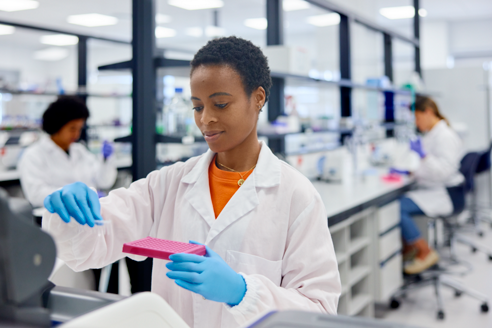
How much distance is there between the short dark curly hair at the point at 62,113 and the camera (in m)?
2.91

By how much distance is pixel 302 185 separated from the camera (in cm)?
107

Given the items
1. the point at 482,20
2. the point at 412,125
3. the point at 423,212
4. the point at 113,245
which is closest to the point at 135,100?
the point at 113,245

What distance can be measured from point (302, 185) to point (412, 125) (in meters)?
4.81

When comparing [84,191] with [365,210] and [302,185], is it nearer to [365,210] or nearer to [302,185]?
[302,185]

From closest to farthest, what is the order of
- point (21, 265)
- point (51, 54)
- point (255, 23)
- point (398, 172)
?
point (21, 265)
point (398, 172)
point (255, 23)
point (51, 54)

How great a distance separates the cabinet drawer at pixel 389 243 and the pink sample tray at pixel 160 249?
2.15m

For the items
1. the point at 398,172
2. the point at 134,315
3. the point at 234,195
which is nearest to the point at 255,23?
the point at 398,172

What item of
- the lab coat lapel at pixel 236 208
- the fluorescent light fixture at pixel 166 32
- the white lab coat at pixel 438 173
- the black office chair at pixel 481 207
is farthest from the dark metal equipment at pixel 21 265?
the fluorescent light fixture at pixel 166 32

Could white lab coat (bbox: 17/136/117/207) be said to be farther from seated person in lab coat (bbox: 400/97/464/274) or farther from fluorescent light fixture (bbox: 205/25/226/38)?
fluorescent light fixture (bbox: 205/25/226/38)

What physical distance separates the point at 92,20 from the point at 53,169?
5.67 m

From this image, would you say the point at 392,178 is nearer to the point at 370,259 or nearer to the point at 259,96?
the point at 370,259

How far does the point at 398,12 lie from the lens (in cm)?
773

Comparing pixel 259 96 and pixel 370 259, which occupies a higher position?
pixel 259 96

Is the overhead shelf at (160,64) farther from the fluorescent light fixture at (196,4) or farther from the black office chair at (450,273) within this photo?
the fluorescent light fixture at (196,4)
